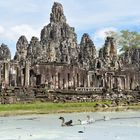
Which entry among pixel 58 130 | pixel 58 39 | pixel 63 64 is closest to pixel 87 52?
pixel 58 39

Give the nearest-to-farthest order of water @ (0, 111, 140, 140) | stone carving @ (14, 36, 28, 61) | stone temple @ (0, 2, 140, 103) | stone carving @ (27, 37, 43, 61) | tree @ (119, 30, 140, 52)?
water @ (0, 111, 140, 140) < stone temple @ (0, 2, 140, 103) < stone carving @ (27, 37, 43, 61) < stone carving @ (14, 36, 28, 61) < tree @ (119, 30, 140, 52)

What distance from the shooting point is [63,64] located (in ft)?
275

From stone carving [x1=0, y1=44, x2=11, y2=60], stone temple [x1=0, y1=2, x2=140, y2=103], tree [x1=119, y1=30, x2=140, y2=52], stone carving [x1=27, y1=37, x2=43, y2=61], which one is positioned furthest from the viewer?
tree [x1=119, y1=30, x2=140, y2=52]

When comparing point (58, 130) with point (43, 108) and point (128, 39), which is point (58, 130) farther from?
point (128, 39)

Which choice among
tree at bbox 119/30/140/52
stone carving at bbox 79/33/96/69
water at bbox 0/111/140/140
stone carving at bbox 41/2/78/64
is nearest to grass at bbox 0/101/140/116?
water at bbox 0/111/140/140

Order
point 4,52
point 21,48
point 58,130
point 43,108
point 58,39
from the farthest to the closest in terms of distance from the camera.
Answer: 1. point 58,39
2. point 21,48
3. point 4,52
4. point 43,108
5. point 58,130

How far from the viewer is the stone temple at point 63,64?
79.4 m

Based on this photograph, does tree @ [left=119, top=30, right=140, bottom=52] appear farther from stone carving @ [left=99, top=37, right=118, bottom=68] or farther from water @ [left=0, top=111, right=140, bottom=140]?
water @ [left=0, top=111, right=140, bottom=140]

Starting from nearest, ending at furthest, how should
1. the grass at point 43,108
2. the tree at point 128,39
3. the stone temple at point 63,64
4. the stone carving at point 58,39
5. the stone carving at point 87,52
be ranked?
the grass at point 43,108 → the stone temple at point 63,64 → the stone carving at point 58,39 → the stone carving at point 87,52 → the tree at point 128,39

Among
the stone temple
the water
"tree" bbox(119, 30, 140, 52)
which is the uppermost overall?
"tree" bbox(119, 30, 140, 52)

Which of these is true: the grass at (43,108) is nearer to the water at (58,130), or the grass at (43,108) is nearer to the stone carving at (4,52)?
the water at (58,130)

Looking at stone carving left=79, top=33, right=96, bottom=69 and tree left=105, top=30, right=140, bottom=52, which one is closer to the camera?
stone carving left=79, top=33, right=96, bottom=69

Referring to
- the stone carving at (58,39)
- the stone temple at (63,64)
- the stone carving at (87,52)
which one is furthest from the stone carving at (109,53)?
the stone carving at (58,39)

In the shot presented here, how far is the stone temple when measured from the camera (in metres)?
79.4
